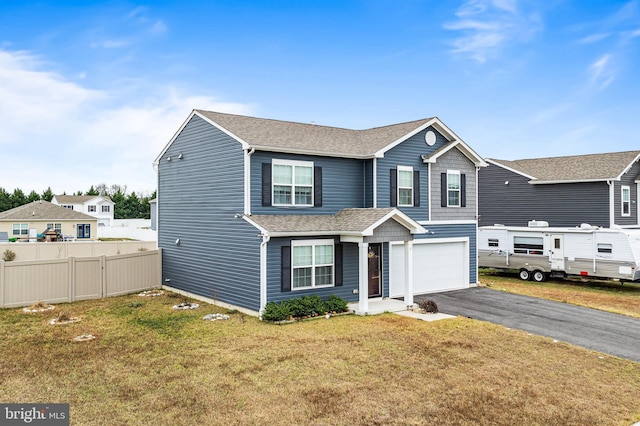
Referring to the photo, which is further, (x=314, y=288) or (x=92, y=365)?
(x=314, y=288)

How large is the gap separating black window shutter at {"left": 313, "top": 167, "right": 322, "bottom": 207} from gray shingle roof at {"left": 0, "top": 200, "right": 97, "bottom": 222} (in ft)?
133

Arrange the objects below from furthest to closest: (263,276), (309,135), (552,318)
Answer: (309,135), (552,318), (263,276)

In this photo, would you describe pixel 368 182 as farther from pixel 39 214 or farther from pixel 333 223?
pixel 39 214

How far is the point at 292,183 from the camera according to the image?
16203mm

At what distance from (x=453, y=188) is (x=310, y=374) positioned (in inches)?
516

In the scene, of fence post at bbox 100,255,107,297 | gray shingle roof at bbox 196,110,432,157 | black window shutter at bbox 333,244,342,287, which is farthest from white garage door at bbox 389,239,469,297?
fence post at bbox 100,255,107,297

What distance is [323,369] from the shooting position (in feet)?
31.9

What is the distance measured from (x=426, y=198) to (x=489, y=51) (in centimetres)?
986

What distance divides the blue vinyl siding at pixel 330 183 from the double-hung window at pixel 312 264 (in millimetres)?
1424

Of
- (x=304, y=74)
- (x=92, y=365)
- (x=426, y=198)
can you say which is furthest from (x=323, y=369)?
(x=304, y=74)

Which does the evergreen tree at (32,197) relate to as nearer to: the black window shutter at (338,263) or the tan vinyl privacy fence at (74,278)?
the tan vinyl privacy fence at (74,278)

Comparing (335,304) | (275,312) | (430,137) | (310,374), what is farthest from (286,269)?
(430,137)

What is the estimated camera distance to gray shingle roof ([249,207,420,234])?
14.8 meters

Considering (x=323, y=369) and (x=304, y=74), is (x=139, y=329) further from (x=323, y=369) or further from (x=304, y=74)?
(x=304, y=74)
